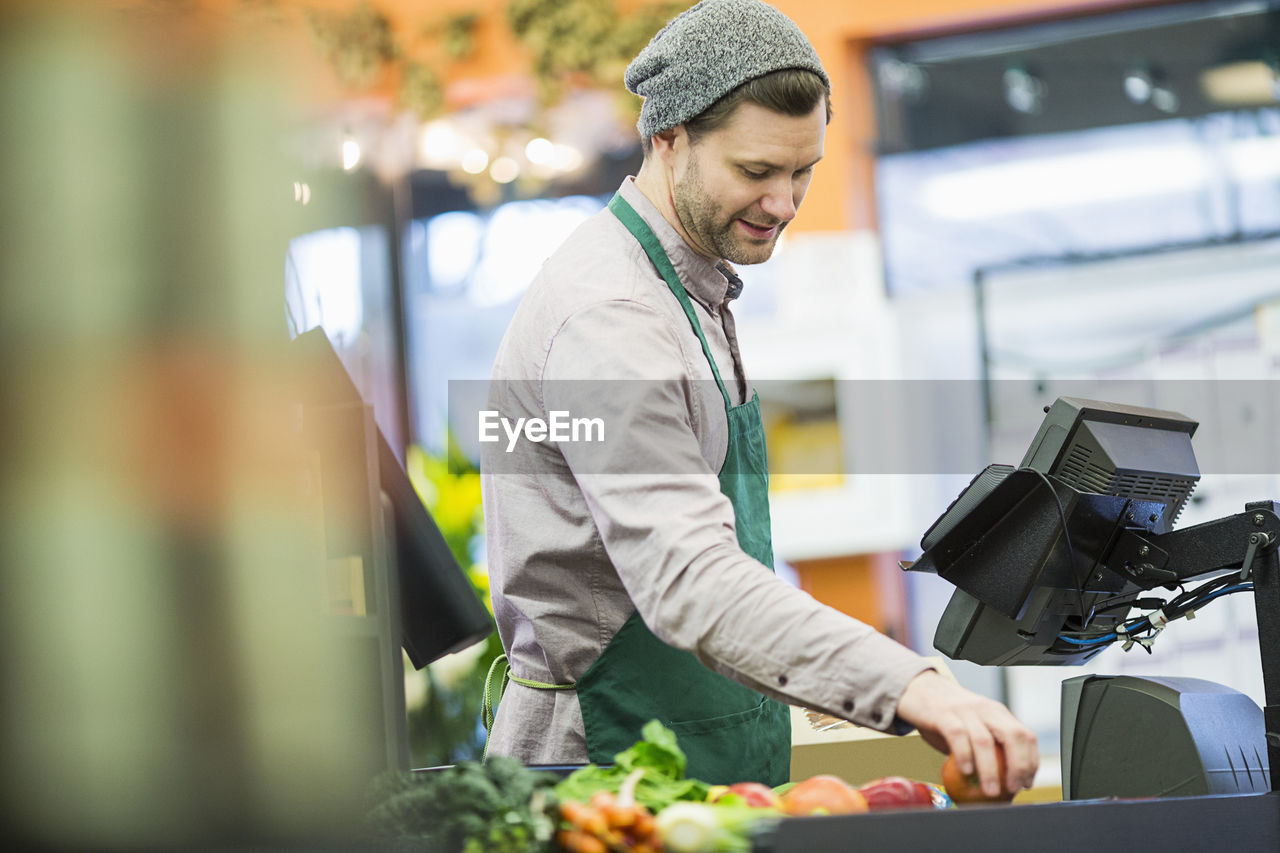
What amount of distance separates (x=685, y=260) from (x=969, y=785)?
0.73 meters

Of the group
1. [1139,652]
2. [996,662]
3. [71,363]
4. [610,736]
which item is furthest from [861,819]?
[1139,652]

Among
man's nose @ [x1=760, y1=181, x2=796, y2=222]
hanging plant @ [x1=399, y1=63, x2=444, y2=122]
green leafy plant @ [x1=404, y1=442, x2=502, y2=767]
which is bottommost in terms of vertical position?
green leafy plant @ [x1=404, y1=442, x2=502, y2=767]

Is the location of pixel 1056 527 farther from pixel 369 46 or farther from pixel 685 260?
pixel 369 46

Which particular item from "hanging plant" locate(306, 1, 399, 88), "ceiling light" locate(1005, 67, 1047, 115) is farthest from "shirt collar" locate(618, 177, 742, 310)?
"ceiling light" locate(1005, 67, 1047, 115)

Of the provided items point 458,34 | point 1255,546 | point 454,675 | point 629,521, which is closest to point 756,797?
point 629,521

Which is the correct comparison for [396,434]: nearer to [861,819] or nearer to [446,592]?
[446,592]

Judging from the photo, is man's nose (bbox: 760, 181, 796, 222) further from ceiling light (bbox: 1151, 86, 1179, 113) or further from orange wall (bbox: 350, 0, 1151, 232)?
ceiling light (bbox: 1151, 86, 1179, 113)

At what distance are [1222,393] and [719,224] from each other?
3.21 meters

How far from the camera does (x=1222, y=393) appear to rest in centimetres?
407

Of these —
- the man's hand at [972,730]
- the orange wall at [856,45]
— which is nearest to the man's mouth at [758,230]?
the man's hand at [972,730]

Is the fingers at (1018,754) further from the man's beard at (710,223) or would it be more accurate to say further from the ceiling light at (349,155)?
the ceiling light at (349,155)

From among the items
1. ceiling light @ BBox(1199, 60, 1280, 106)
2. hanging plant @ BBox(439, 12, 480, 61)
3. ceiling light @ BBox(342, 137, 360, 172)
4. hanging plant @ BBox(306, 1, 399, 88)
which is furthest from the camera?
hanging plant @ BBox(439, 12, 480, 61)

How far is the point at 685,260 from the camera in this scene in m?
1.52

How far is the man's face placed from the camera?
1.42 meters
